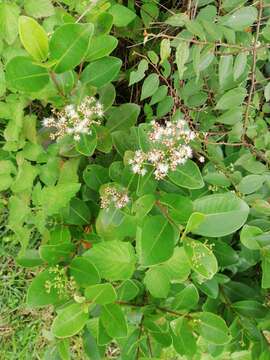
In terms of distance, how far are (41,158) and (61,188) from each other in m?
0.15

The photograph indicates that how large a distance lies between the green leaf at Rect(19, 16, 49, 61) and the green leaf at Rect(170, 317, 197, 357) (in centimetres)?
65

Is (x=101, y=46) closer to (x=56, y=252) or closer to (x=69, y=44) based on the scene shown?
(x=69, y=44)

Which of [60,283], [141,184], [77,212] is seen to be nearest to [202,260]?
[141,184]

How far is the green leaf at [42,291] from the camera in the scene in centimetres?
106

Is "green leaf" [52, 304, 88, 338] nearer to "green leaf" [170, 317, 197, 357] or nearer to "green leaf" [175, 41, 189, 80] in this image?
"green leaf" [170, 317, 197, 357]

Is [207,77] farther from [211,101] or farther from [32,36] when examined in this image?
[32,36]

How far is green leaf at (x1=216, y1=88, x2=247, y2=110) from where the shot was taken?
1.24 m

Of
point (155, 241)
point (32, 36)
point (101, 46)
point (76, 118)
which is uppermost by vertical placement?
point (32, 36)

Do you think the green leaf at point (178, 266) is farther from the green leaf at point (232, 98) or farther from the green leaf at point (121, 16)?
the green leaf at point (121, 16)

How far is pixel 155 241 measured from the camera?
90 cm

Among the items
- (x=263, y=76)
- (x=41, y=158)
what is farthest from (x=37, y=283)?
(x=263, y=76)

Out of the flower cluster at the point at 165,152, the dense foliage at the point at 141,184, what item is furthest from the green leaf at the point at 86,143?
the flower cluster at the point at 165,152

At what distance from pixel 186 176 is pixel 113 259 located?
0.77 ft

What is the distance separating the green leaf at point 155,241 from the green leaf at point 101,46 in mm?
380
